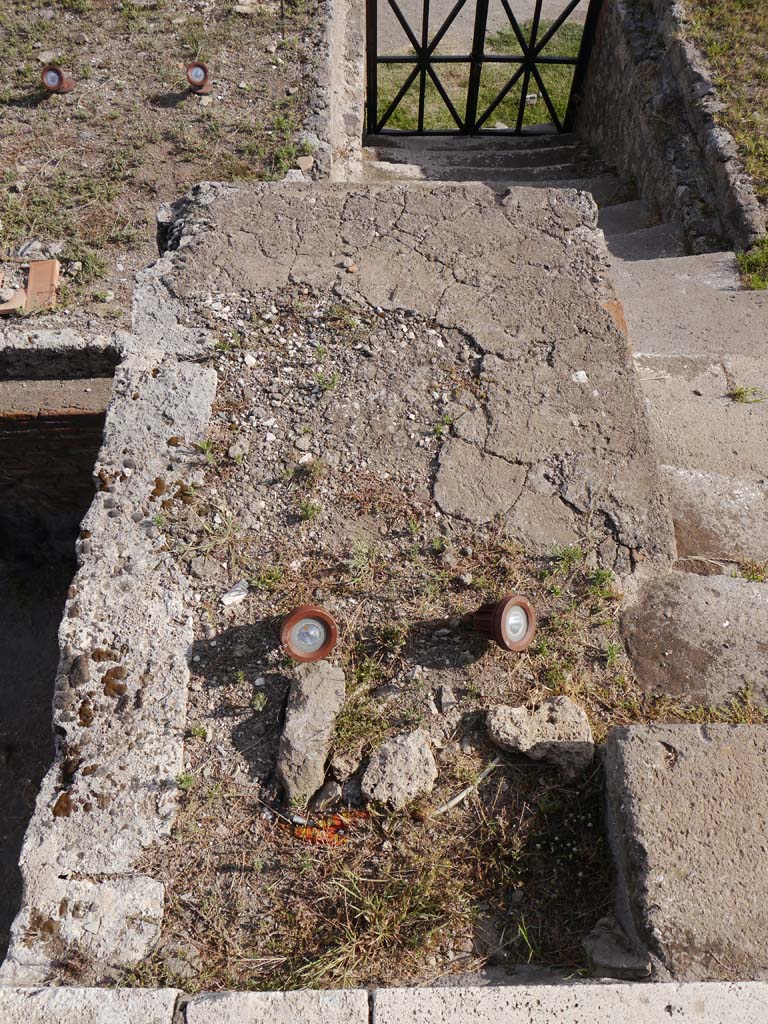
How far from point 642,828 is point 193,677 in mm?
1403

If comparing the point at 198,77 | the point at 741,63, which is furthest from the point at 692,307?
the point at 198,77

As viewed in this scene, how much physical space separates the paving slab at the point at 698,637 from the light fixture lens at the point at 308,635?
1.07 meters

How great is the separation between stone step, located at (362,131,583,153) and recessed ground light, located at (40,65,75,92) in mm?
3154

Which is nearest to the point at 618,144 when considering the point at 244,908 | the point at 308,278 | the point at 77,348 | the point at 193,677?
the point at 308,278

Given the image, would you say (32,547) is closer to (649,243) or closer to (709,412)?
(709,412)

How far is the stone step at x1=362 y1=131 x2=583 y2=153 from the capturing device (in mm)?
8141

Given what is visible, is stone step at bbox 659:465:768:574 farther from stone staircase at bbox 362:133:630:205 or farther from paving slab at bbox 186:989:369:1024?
stone staircase at bbox 362:133:630:205

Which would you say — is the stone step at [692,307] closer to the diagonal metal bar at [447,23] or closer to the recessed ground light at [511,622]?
the recessed ground light at [511,622]

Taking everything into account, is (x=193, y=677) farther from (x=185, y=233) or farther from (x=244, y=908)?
(x=185, y=233)

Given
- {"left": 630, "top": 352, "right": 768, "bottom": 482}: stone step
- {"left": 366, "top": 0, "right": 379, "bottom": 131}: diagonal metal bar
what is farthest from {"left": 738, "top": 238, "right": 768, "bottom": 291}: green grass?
{"left": 366, "top": 0, "right": 379, "bottom": 131}: diagonal metal bar

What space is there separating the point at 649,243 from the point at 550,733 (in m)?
4.46

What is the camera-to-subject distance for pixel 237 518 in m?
2.69

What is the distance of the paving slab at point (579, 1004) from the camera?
1.69 m

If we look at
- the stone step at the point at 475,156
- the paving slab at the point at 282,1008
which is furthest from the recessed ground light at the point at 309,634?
the stone step at the point at 475,156
